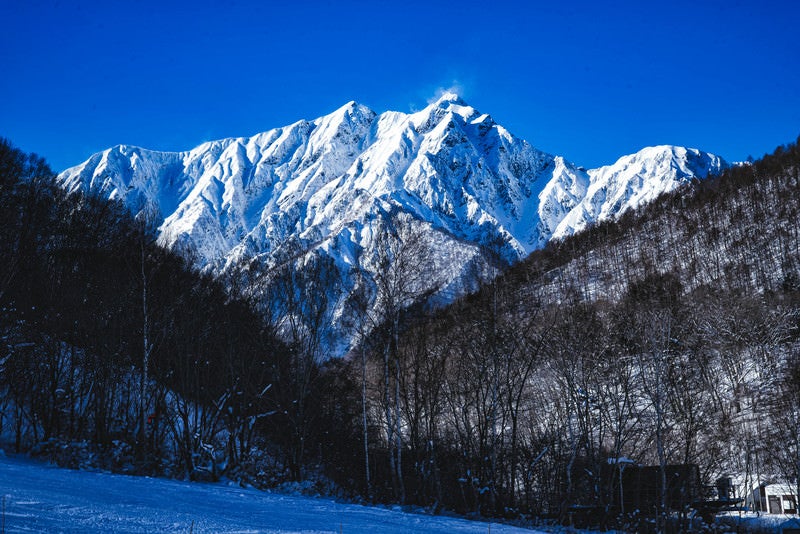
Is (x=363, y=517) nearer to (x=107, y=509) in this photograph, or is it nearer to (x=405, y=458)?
(x=107, y=509)

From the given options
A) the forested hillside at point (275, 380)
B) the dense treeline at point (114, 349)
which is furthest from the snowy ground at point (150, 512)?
the dense treeline at point (114, 349)

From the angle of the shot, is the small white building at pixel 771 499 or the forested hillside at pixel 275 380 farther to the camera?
the small white building at pixel 771 499

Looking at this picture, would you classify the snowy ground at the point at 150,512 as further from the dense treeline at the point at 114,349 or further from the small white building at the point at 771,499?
the small white building at the point at 771,499

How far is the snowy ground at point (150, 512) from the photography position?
656 cm

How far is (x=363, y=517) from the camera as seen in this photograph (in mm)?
11016

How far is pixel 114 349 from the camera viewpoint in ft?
68.5

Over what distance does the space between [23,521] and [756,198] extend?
105 metres

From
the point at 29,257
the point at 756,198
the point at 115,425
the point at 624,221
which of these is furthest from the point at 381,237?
the point at 624,221

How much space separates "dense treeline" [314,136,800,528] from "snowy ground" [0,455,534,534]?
9.06 metres

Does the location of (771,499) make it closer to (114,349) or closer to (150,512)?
(114,349)

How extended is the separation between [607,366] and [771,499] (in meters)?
12.8

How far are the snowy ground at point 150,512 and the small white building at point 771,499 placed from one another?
103 feet

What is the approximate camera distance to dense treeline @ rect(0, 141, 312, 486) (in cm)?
1812

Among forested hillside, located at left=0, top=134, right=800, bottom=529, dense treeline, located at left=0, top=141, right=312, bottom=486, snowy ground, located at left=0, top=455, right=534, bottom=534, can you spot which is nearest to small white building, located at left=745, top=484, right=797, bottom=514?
forested hillside, located at left=0, top=134, right=800, bottom=529
